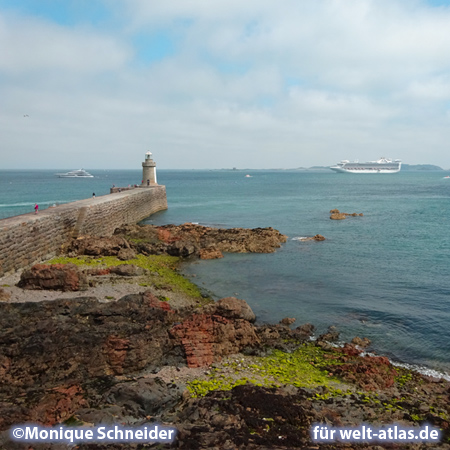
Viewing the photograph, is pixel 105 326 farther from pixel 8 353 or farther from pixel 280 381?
pixel 280 381

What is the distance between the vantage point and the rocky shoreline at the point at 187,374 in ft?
24.9

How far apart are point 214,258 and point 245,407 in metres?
18.1

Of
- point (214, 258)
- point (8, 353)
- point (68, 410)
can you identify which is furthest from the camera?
point (214, 258)

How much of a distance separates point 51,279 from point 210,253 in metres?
12.5

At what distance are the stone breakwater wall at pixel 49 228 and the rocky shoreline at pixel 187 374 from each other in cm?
286

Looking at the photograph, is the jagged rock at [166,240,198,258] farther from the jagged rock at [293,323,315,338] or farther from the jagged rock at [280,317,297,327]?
the jagged rock at [293,323,315,338]

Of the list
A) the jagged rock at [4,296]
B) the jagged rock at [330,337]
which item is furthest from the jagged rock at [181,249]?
the jagged rock at [330,337]

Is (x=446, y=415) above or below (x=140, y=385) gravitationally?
below

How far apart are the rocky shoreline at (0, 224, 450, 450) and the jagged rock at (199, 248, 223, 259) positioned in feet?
32.2

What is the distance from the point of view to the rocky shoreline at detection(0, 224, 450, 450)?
758cm

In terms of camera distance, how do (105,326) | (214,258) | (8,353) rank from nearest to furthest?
(8,353) < (105,326) < (214,258)

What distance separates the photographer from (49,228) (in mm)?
22594

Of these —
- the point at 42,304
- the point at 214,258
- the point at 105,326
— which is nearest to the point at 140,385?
the point at 105,326

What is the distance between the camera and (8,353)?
386 inches
